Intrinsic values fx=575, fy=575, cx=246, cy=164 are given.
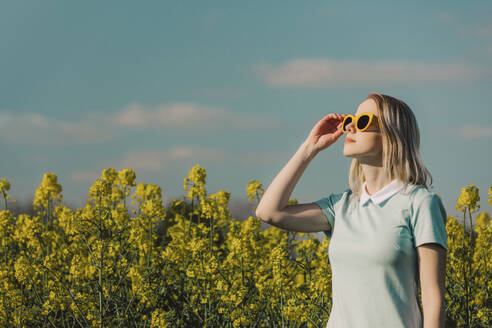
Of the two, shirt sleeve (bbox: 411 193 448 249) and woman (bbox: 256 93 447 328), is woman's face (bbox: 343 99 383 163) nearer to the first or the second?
woman (bbox: 256 93 447 328)

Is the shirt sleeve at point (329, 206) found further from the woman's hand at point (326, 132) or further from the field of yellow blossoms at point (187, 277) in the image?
the field of yellow blossoms at point (187, 277)

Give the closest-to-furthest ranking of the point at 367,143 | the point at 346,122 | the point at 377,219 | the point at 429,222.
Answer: the point at 429,222 < the point at 377,219 < the point at 367,143 < the point at 346,122

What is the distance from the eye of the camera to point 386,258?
212 centimetres

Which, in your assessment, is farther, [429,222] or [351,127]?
[351,127]

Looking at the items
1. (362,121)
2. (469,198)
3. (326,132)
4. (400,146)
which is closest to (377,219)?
(400,146)

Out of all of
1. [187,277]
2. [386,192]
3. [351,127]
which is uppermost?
[351,127]

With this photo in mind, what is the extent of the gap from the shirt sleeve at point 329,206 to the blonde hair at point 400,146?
11.1 inches

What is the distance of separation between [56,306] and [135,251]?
0.82 m

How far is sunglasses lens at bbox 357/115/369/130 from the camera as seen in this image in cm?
235

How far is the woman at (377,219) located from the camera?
6.94ft

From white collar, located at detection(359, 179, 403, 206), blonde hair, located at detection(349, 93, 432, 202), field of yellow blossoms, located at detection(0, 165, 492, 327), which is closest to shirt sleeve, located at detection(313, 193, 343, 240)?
white collar, located at detection(359, 179, 403, 206)

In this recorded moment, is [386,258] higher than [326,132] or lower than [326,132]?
lower

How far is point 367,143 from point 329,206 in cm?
34

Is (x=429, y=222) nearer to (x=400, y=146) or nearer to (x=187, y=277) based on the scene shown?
(x=400, y=146)
